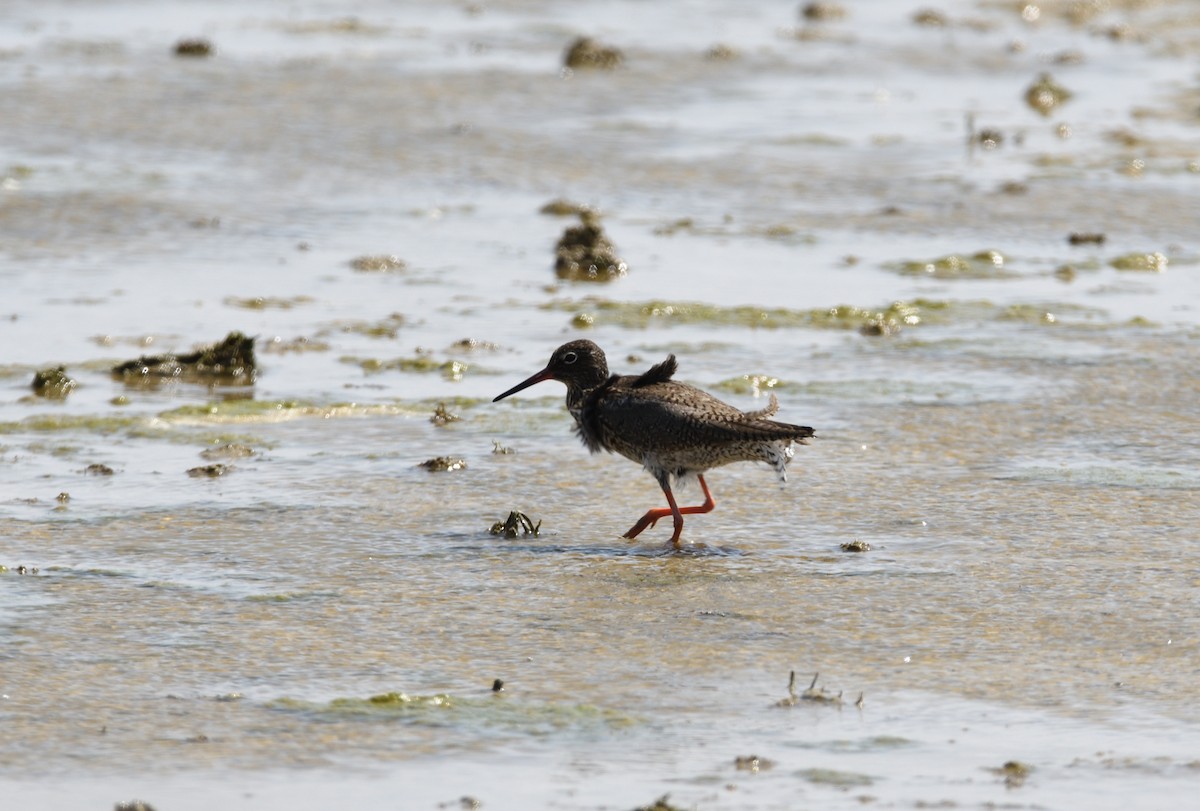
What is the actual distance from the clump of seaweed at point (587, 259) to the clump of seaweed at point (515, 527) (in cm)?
470

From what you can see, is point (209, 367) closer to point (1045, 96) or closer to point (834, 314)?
point (834, 314)

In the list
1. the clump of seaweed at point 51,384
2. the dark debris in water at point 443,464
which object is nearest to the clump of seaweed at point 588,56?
the clump of seaweed at point 51,384

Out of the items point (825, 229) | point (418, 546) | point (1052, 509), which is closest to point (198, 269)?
point (825, 229)

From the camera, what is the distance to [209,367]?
412 inches

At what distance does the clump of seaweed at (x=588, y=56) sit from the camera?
1930cm

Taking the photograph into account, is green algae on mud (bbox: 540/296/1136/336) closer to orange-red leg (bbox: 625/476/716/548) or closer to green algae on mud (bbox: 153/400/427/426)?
green algae on mud (bbox: 153/400/427/426)

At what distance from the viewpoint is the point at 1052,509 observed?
27.1 feet

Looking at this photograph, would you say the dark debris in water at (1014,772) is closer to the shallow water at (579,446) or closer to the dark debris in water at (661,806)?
the shallow water at (579,446)

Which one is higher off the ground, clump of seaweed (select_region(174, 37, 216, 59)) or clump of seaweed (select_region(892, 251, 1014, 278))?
clump of seaweed (select_region(174, 37, 216, 59))

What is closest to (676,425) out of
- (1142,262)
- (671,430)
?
(671,430)

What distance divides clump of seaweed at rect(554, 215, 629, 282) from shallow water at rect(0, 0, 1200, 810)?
0.48 feet

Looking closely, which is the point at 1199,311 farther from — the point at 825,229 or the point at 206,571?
the point at 206,571

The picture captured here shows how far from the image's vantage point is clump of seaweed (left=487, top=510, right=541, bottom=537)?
7.97 m

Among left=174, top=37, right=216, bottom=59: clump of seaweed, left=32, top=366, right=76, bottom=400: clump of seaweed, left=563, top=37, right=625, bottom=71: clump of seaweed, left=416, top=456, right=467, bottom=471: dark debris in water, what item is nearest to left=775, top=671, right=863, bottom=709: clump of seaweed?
left=416, top=456, right=467, bottom=471: dark debris in water
